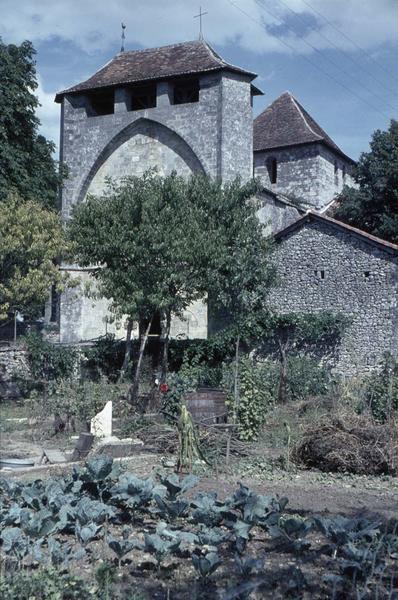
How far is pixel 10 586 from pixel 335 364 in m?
16.9

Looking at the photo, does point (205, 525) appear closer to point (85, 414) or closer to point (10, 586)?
point (10, 586)

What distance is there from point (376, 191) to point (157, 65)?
9.41 metres

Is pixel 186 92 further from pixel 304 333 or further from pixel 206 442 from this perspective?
pixel 206 442

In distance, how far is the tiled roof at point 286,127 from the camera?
101ft

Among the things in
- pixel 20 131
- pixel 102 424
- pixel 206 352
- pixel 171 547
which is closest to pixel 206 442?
pixel 102 424

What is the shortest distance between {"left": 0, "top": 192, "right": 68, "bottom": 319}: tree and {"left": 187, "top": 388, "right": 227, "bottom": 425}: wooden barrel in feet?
21.0

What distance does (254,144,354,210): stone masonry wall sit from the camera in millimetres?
30719

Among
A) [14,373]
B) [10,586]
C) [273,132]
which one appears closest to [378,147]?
[273,132]

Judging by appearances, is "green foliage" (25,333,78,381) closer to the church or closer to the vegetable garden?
the church

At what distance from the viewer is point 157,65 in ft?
87.2

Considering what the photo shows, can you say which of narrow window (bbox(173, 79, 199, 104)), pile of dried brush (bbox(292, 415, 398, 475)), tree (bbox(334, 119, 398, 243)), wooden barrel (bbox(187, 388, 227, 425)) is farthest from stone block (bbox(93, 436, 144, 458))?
narrow window (bbox(173, 79, 199, 104))

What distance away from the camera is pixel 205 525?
20.1 feet

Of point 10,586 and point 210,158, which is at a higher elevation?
point 210,158

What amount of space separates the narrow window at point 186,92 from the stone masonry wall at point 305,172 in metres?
5.31
